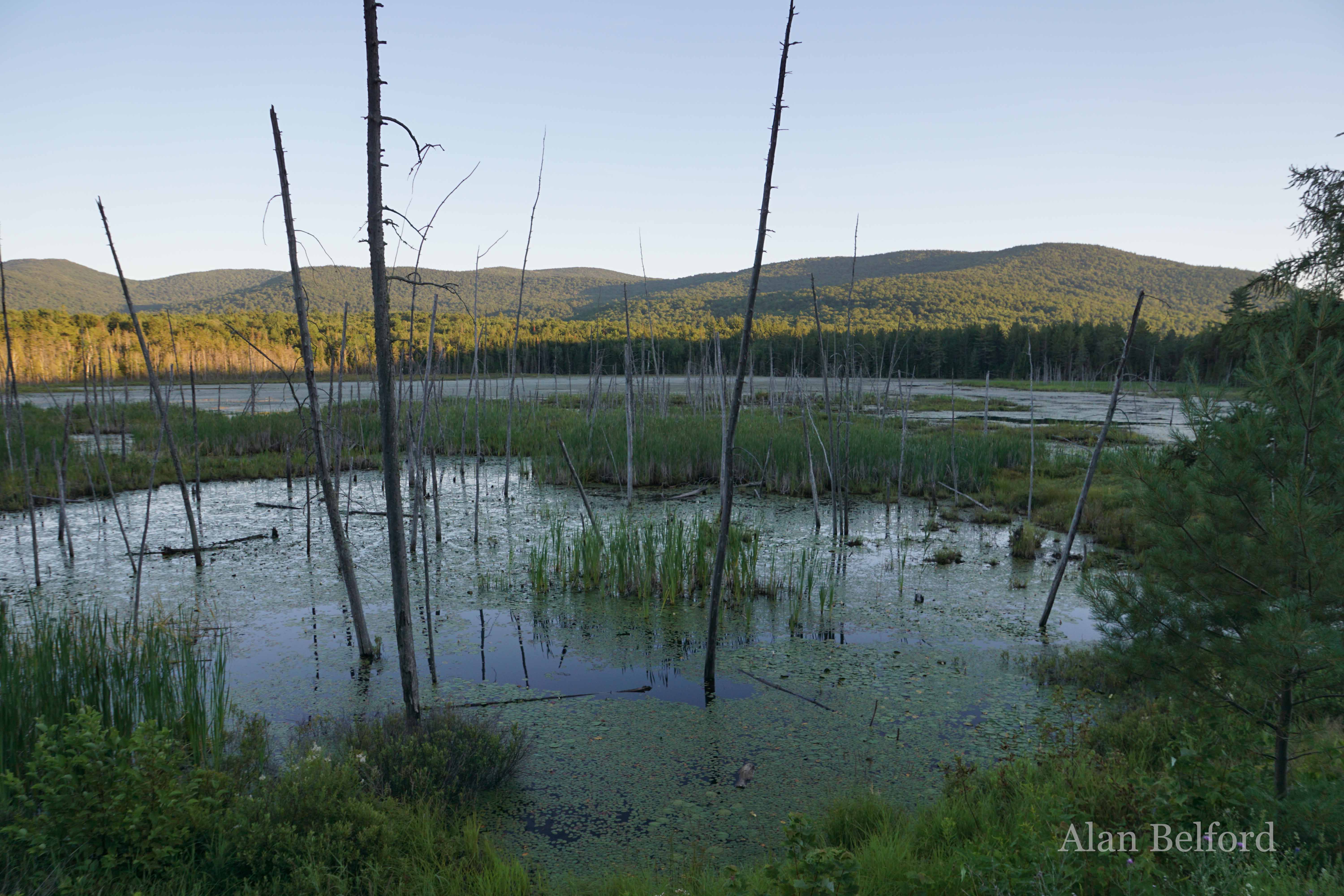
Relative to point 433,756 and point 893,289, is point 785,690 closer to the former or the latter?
point 433,756

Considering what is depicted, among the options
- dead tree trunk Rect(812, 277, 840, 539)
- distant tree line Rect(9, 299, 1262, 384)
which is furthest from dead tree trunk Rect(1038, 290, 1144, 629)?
distant tree line Rect(9, 299, 1262, 384)

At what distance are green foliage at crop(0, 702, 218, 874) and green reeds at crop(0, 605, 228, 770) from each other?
1.12 feet

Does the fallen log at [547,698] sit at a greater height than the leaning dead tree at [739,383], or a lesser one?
lesser

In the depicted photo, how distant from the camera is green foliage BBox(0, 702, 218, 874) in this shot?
2383mm

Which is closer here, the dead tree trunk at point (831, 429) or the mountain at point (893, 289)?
the dead tree trunk at point (831, 429)

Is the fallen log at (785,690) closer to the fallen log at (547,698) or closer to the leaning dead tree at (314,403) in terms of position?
the fallen log at (547,698)

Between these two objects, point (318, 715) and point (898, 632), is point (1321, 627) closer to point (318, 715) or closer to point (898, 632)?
point (898, 632)

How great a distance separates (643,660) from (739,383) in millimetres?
2626

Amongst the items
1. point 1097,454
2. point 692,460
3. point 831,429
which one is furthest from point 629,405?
point 1097,454

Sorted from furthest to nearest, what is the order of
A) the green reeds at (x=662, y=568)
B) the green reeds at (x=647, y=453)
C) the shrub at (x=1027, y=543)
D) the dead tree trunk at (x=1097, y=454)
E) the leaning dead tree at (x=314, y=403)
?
the green reeds at (x=647, y=453) → the shrub at (x=1027, y=543) → the green reeds at (x=662, y=568) → the dead tree trunk at (x=1097, y=454) → the leaning dead tree at (x=314, y=403)

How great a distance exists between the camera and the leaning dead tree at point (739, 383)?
3783 millimetres

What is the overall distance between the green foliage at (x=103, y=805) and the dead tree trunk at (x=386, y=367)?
1002 mm

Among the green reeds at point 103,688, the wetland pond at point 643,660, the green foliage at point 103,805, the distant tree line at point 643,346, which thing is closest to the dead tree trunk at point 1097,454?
the wetland pond at point 643,660

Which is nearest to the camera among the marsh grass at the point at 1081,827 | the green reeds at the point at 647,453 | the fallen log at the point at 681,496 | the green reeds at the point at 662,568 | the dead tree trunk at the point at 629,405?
the marsh grass at the point at 1081,827
